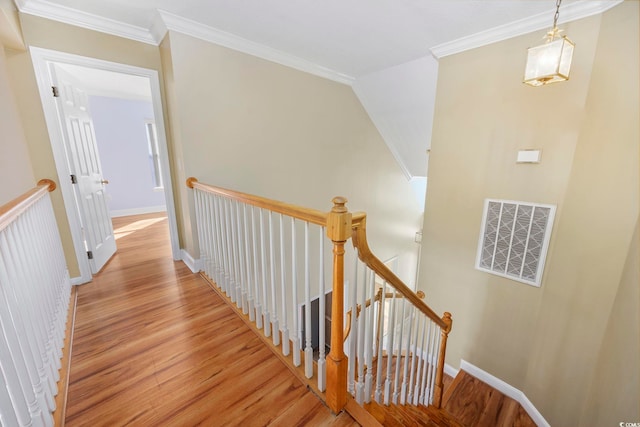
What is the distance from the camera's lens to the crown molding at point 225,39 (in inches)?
83.7

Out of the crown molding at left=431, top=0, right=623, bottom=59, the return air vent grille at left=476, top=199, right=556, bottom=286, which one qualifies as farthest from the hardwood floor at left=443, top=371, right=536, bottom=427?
the crown molding at left=431, top=0, right=623, bottom=59

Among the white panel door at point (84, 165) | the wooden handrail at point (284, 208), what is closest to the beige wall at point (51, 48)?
the white panel door at point (84, 165)

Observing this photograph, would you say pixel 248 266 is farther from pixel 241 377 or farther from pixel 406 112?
pixel 406 112

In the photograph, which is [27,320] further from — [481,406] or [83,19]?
[481,406]

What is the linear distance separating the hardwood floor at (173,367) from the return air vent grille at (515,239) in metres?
2.15

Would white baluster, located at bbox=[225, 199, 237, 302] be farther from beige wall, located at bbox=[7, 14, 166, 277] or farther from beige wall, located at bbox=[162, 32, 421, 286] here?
beige wall, located at bbox=[7, 14, 166, 277]

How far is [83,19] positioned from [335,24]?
2.12 m

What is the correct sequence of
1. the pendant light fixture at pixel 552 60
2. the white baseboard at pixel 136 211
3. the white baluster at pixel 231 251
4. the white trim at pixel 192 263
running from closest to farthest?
1. the pendant light fixture at pixel 552 60
2. the white baluster at pixel 231 251
3. the white trim at pixel 192 263
4. the white baseboard at pixel 136 211

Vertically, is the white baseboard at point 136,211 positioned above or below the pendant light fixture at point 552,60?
below

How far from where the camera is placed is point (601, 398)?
1.67m

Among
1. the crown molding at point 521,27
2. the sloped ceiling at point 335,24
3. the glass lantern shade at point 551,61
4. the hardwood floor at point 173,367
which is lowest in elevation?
the hardwood floor at point 173,367

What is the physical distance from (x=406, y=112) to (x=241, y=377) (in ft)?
12.3

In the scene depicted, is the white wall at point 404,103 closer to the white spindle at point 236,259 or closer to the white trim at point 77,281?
the white spindle at point 236,259

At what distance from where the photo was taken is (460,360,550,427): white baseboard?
2275mm
